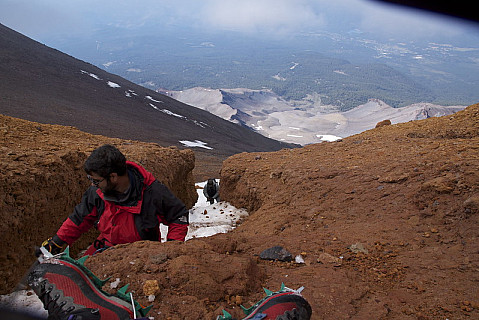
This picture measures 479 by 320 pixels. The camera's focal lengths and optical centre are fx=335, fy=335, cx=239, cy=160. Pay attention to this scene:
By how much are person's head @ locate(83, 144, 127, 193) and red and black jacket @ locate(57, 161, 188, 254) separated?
168 mm

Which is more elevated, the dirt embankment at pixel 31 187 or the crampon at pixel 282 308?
the crampon at pixel 282 308

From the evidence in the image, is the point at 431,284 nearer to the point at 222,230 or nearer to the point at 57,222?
the point at 222,230

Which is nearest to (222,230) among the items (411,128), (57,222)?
(57,222)

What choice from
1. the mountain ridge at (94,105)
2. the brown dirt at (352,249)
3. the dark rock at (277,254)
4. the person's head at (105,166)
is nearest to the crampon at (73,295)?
the brown dirt at (352,249)

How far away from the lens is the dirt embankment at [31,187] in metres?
3.70

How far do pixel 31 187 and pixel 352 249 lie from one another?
395 cm

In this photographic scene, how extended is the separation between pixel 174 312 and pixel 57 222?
3161 millimetres

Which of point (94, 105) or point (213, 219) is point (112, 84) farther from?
point (213, 219)

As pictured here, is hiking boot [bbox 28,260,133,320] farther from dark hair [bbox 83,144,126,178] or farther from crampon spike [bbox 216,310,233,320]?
dark hair [bbox 83,144,126,178]

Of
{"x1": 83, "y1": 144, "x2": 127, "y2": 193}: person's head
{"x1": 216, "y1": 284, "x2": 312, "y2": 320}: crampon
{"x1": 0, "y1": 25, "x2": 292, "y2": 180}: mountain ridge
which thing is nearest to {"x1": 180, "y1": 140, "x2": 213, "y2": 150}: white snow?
{"x1": 0, "y1": 25, "x2": 292, "y2": 180}: mountain ridge

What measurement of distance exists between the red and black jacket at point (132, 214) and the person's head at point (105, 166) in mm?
168

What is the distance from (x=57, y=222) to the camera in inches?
189

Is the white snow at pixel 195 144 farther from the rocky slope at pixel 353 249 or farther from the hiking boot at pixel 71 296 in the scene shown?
the hiking boot at pixel 71 296

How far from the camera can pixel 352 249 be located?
3.69 meters
